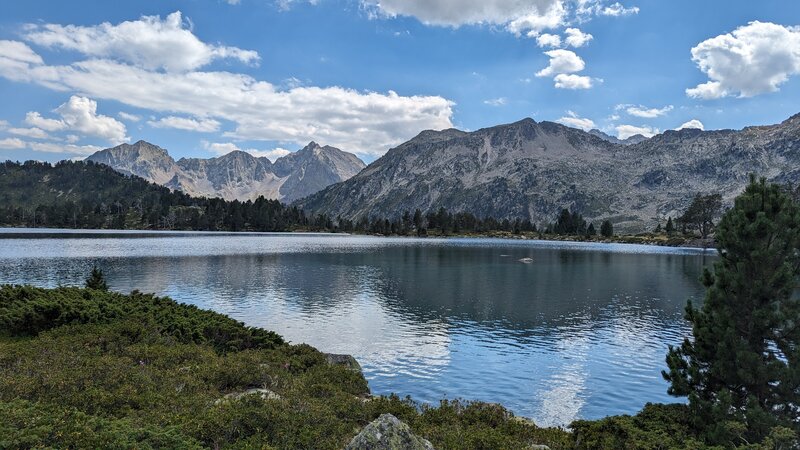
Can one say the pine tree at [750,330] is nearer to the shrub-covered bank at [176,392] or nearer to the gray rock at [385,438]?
the shrub-covered bank at [176,392]

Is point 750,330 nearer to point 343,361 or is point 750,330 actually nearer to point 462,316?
point 343,361

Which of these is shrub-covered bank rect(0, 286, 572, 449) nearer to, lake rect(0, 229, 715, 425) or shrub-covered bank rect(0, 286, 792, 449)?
shrub-covered bank rect(0, 286, 792, 449)

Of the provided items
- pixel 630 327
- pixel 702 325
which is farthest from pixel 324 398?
pixel 630 327

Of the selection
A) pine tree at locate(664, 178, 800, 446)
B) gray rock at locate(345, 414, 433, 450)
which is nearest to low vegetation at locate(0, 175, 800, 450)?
pine tree at locate(664, 178, 800, 446)

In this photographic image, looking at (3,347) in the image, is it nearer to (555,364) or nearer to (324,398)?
(324,398)

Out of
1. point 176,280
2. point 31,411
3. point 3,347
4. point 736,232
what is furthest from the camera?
point 176,280

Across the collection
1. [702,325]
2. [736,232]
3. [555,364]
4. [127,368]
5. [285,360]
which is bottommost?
[555,364]

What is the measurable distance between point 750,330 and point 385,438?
1850 cm

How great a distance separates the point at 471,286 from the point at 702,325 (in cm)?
6261

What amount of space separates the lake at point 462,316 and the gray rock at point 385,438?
1772cm

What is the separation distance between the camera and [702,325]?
2286cm

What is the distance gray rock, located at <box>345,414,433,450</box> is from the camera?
1272 cm

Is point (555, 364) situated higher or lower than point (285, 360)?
lower

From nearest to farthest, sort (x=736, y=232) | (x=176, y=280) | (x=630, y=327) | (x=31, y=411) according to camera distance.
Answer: (x=31, y=411) < (x=736, y=232) < (x=630, y=327) < (x=176, y=280)
